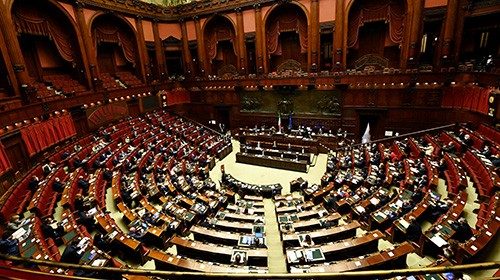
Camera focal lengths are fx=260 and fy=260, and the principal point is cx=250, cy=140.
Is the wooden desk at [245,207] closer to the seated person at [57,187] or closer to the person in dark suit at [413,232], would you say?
the person in dark suit at [413,232]

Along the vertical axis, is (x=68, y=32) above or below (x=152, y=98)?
above

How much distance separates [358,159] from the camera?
39.8 ft

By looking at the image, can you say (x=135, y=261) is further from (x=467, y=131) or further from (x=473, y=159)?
(x=467, y=131)

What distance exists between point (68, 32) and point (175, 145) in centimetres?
893

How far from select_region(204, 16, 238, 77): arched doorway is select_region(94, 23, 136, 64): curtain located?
5.38 meters

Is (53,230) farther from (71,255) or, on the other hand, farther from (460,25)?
(460,25)

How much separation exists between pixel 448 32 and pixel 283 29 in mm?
9219

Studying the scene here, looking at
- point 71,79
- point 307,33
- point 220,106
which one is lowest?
point 220,106

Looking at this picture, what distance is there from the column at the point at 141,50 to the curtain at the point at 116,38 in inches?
22.0

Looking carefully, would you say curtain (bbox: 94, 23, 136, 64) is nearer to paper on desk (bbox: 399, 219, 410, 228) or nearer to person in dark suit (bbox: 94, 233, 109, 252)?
person in dark suit (bbox: 94, 233, 109, 252)

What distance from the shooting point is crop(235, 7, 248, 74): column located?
59.0ft

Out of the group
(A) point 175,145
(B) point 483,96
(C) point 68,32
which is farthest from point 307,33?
(C) point 68,32

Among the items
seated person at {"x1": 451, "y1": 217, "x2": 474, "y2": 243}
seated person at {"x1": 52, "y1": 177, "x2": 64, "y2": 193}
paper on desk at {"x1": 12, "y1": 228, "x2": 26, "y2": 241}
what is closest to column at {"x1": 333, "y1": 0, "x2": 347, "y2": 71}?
seated person at {"x1": 451, "y1": 217, "x2": 474, "y2": 243}

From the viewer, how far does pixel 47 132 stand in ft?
38.9
